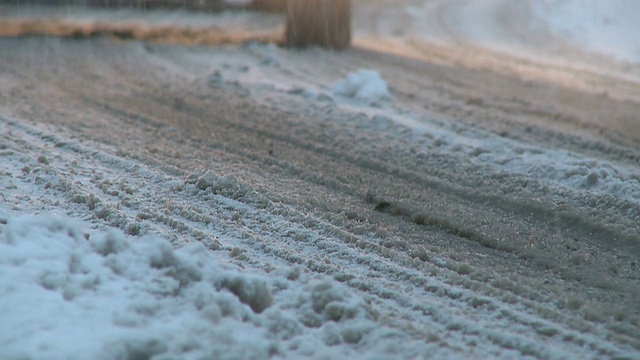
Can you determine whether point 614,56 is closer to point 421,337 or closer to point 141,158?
point 141,158

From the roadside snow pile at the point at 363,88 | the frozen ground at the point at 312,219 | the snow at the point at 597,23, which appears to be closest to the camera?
the frozen ground at the point at 312,219

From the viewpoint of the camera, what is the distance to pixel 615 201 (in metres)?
3.36

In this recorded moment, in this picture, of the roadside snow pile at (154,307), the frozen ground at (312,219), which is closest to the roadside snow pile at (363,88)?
A: the frozen ground at (312,219)

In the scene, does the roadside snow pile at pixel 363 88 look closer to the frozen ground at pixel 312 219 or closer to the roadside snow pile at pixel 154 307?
the frozen ground at pixel 312 219

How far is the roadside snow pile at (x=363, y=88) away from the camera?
5500mm

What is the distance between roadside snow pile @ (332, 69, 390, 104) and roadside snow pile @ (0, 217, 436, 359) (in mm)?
3169

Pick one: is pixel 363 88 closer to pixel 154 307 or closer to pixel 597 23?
pixel 154 307

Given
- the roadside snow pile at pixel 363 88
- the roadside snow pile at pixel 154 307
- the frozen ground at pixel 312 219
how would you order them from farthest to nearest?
the roadside snow pile at pixel 363 88 < the frozen ground at pixel 312 219 < the roadside snow pile at pixel 154 307

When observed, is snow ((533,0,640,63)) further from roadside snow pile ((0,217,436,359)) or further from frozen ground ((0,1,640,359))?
roadside snow pile ((0,217,436,359))

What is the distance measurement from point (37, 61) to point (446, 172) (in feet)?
16.0

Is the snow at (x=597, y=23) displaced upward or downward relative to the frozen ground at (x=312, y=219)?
upward

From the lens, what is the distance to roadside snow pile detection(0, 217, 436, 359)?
2.00 meters

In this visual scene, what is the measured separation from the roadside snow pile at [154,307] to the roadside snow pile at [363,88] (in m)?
3.17

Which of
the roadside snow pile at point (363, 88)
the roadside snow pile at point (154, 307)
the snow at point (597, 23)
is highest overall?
the snow at point (597, 23)
